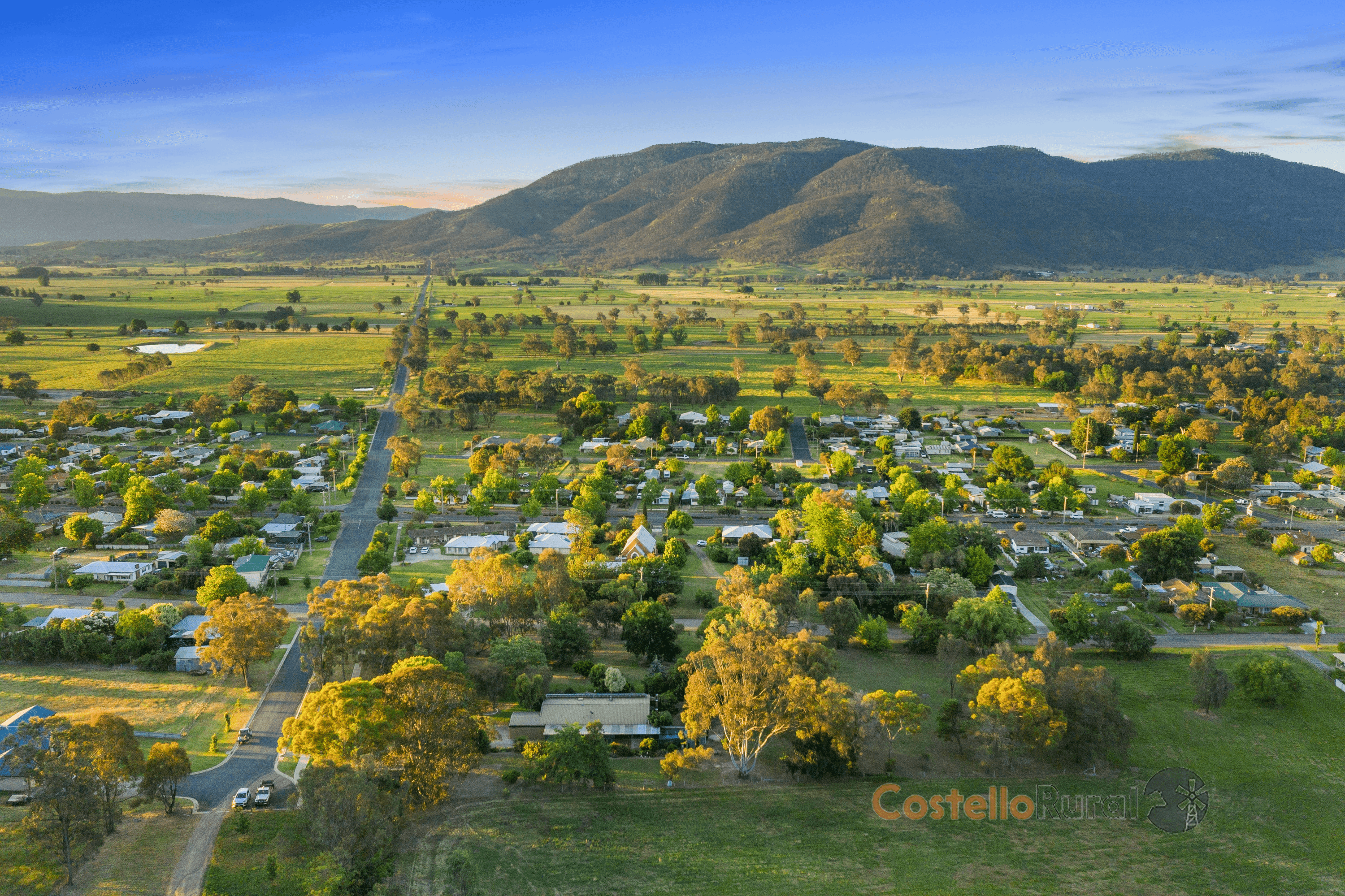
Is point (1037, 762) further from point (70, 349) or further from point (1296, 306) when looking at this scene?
point (1296, 306)

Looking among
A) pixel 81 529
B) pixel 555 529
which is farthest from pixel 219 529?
pixel 555 529

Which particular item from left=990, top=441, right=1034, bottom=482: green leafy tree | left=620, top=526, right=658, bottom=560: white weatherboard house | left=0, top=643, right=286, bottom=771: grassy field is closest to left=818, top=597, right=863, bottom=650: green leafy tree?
left=620, top=526, right=658, bottom=560: white weatherboard house

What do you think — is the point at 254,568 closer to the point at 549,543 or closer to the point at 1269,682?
the point at 549,543

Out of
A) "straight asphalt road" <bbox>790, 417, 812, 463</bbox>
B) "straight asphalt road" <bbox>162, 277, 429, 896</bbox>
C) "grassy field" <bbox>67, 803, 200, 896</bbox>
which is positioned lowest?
"grassy field" <bbox>67, 803, 200, 896</bbox>

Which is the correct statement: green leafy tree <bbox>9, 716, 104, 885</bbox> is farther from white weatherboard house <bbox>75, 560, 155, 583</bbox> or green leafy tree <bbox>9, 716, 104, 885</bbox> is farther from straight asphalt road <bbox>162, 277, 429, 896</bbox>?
white weatherboard house <bbox>75, 560, 155, 583</bbox>

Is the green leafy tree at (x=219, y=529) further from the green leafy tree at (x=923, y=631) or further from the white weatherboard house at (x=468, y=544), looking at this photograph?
the green leafy tree at (x=923, y=631)

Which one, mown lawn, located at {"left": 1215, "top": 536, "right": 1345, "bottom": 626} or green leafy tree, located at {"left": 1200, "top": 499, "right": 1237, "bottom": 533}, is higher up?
green leafy tree, located at {"left": 1200, "top": 499, "right": 1237, "bottom": 533}
